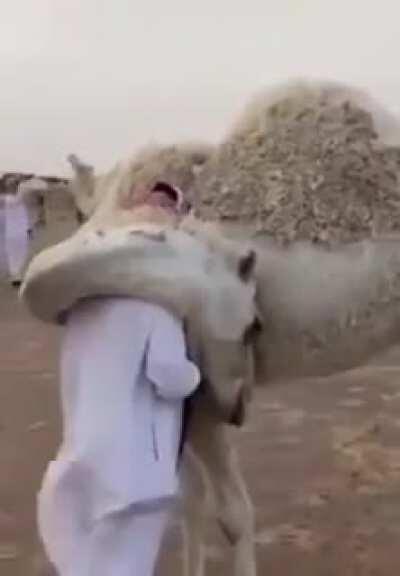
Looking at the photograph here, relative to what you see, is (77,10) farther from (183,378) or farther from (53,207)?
(183,378)

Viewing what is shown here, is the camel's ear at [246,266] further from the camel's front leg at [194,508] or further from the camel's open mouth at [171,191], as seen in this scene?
the camel's front leg at [194,508]

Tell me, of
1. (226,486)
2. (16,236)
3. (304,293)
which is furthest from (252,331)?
(16,236)

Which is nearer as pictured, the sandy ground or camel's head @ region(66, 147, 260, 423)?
camel's head @ region(66, 147, 260, 423)

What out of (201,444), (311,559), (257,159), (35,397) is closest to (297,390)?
(35,397)

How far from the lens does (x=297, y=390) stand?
3549 mm

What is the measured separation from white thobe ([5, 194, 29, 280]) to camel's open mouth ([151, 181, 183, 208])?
3186 mm

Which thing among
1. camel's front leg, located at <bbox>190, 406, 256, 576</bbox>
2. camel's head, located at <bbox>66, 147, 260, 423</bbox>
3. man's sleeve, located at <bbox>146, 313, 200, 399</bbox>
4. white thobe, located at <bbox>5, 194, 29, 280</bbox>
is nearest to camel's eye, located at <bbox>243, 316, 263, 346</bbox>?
camel's head, located at <bbox>66, 147, 260, 423</bbox>

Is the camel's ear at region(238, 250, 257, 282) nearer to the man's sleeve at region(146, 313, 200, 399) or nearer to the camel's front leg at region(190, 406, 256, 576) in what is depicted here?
the man's sleeve at region(146, 313, 200, 399)

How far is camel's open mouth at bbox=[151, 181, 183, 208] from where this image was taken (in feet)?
5.36

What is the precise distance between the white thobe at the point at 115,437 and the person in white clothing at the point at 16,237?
11.1 feet

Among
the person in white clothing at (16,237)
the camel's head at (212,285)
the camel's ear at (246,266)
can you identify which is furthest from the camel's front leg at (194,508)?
the person in white clothing at (16,237)

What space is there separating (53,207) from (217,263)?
8.55 ft

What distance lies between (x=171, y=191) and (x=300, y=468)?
1349 millimetres

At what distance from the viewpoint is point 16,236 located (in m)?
4.86
